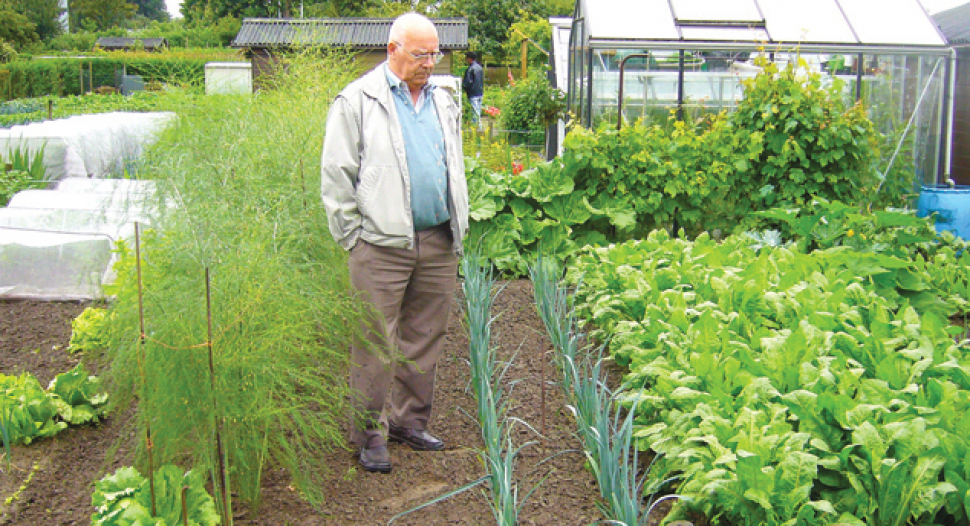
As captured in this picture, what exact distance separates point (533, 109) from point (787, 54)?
6.25m

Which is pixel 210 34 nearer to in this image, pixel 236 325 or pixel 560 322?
pixel 560 322

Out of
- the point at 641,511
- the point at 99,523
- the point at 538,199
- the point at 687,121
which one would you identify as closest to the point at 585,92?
the point at 687,121

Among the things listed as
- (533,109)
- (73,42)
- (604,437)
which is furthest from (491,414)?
(73,42)

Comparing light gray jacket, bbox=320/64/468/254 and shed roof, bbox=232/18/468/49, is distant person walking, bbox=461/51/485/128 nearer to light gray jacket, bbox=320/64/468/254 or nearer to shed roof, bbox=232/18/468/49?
shed roof, bbox=232/18/468/49

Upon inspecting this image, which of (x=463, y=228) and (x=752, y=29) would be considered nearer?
(x=463, y=228)

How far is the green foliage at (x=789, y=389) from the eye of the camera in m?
2.58

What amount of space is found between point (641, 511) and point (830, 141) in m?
4.41

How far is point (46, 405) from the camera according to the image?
3.37 metres

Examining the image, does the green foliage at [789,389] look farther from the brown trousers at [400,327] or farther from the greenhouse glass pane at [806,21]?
the greenhouse glass pane at [806,21]

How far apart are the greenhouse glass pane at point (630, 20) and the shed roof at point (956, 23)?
2966 millimetres

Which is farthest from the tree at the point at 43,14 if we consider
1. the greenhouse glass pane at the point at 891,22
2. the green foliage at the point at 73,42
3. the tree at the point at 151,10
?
the greenhouse glass pane at the point at 891,22

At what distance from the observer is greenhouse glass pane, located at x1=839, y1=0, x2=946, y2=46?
25.0 feet

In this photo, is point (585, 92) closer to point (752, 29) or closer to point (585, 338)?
point (752, 29)

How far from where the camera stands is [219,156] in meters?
4.06
